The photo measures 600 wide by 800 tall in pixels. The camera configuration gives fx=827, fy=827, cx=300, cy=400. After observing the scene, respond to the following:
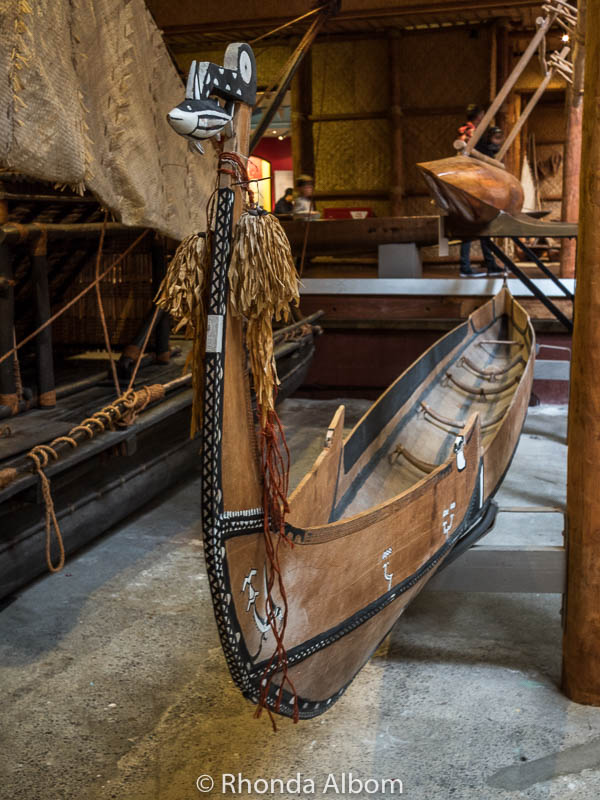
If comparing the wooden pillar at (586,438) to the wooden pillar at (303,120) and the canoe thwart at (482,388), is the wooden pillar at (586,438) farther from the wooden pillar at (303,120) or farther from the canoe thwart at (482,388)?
the wooden pillar at (303,120)

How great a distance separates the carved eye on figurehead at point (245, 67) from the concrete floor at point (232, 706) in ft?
6.28

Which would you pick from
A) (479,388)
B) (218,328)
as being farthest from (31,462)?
(479,388)

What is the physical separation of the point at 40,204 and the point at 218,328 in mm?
3616

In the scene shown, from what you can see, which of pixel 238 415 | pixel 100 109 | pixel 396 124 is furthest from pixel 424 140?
pixel 238 415

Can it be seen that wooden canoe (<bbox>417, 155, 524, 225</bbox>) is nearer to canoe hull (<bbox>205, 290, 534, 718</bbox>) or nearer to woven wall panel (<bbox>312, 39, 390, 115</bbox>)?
canoe hull (<bbox>205, 290, 534, 718</bbox>)

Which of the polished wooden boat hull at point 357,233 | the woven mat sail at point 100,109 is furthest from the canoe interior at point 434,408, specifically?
the polished wooden boat hull at point 357,233

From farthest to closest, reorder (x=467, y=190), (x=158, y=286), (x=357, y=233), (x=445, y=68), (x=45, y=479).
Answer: (x=445, y=68)
(x=357, y=233)
(x=158, y=286)
(x=467, y=190)
(x=45, y=479)

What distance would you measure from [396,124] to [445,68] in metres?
0.94

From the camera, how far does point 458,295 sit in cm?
785

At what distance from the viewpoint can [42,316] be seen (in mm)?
4016

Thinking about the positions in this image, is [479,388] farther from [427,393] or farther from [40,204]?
[40,204]

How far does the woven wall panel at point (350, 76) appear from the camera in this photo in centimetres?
1073

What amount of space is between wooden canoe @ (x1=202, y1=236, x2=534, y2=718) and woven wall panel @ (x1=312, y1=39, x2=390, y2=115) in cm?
796

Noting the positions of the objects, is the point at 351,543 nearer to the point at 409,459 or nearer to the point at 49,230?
the point at 409,459
